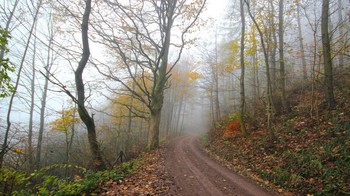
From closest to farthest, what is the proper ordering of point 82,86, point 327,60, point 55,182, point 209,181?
point 55,182 < point 209,181 < point 82,86 < point 327,60

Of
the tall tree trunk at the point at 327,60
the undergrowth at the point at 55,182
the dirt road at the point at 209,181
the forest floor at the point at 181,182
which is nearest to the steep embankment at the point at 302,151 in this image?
the tall tree trunk at the point at 327,60

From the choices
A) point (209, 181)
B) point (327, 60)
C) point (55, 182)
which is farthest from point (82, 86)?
point (327, 60)

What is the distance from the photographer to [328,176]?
17.8ft

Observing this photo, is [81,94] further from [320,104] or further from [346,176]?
[320,104]

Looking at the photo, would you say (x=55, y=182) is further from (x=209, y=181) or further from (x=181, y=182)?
(x=209, y=181)

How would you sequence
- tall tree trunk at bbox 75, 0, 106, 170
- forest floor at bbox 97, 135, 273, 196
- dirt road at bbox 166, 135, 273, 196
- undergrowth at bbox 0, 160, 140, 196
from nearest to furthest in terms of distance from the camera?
undergrowth at bbox 0, 160, 140, 196 < forest floor at bbox 97, 135, 273, 196 < dirt road at bbox 166, 135, 273, 196 < tall tree trunk at bbox 75, 0, 106, 170

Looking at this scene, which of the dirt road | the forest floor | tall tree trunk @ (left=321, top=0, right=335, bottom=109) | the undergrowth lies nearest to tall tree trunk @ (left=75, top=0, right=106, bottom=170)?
the undergrowth

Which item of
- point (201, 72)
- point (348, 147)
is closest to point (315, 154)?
point (348, 147)

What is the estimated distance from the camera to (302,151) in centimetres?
700

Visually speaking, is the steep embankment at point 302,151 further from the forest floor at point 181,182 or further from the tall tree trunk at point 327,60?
the forest floor at point 181,182

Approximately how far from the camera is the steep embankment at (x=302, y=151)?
18.2 ft

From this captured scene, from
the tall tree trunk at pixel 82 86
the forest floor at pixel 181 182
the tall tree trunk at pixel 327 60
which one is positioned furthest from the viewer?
the tall tree trunk at pixel 327 60

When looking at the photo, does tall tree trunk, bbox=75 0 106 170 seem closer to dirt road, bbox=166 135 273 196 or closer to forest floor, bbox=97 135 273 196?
forest floor, bbox=97 135 273 196

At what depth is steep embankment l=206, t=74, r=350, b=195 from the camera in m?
5.54
